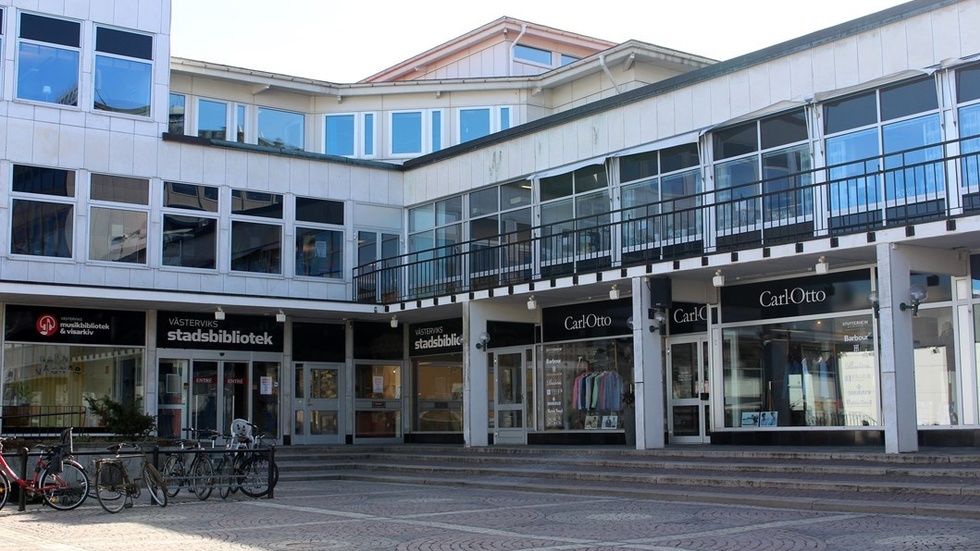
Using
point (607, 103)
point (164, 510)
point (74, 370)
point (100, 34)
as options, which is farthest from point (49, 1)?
point (164, 510)

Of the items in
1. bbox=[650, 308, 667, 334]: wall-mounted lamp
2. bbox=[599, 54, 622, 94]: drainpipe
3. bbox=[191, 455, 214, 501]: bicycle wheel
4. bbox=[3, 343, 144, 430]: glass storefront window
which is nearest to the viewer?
bbox=[191, 455, 214, 501]: bicycle wheel

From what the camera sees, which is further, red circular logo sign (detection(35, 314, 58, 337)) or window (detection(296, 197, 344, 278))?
window (detection(296, 197, 344, 278))

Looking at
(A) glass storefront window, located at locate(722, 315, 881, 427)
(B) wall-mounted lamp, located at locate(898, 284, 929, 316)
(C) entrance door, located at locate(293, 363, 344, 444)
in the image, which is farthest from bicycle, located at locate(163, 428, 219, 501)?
(B) wall-mounted lamp, located at locate(898, 284, 929, 316)

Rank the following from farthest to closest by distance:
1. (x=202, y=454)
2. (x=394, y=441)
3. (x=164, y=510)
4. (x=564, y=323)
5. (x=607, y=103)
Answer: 1. (x=394, y=441)
2. (x=564, y=323)
3. (x=607, y=103)
4. (x=202, y=454)
5. (x=164, y=510)

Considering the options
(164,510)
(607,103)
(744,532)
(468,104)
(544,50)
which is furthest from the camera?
(544,50)

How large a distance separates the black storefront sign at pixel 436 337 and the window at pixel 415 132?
21.3 feet

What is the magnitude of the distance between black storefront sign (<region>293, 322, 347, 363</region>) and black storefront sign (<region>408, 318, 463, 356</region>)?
6.05ft

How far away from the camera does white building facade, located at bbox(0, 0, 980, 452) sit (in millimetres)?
17625

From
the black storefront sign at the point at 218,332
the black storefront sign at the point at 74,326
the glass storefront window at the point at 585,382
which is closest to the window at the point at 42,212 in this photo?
the black storefront sign at the point at 74,326

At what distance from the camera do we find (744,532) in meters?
11.0

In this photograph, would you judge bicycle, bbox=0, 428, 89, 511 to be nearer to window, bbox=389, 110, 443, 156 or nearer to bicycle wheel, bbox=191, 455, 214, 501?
bicycle wheel, bbox=191, 455, 214, 501

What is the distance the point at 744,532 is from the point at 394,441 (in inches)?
701

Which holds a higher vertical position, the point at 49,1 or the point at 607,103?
the point at 49,1

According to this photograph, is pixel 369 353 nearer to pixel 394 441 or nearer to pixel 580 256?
pixel 394 441
